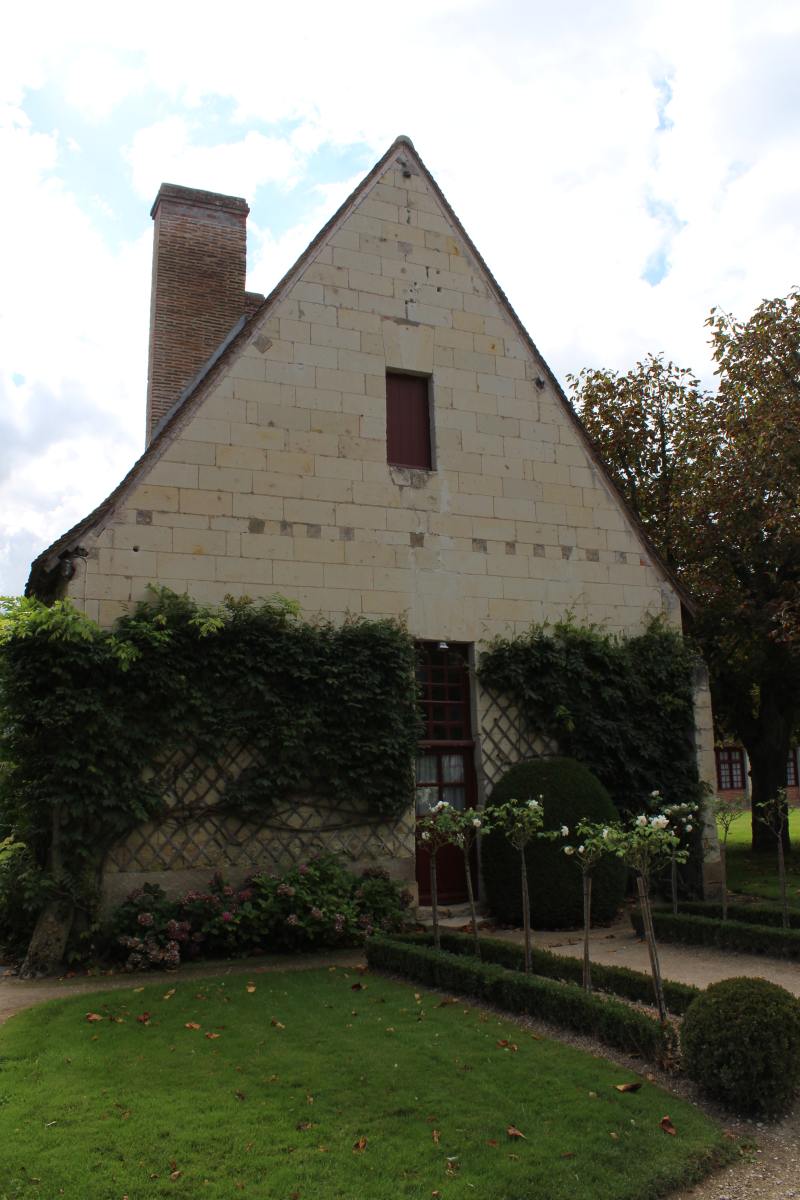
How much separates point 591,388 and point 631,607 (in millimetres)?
7980

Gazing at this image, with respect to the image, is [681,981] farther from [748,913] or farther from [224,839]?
[224,839]

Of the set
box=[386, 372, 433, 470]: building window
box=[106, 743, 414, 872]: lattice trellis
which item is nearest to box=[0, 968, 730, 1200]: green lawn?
box=[106, 743, 414, 872]: lattice trellis

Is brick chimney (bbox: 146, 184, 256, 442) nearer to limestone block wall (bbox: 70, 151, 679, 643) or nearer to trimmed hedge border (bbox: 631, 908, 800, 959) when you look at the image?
limestone block wall (bbox: 70, 151, 679, 643)

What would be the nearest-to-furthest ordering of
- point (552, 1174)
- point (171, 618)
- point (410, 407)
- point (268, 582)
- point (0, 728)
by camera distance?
1. point (552, 1174)
2. point (0, 728)
3. point (171, 618)
4. point (268, 582)
5. point (410, 407)

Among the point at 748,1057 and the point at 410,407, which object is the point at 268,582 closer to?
the point at 410,407

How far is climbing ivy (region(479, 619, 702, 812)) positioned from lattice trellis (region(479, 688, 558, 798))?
11 centimetres

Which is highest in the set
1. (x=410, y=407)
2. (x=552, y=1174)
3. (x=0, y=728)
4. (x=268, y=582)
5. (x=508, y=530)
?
(x=410, y=407)

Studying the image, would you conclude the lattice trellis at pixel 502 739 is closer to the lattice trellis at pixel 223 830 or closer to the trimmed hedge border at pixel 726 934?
the lattice trellis at pixel 223 830

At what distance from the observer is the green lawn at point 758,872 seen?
12.6 meters

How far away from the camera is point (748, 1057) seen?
479cm

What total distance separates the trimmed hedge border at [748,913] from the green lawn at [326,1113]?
4081mm

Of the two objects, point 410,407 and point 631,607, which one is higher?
point 410,407

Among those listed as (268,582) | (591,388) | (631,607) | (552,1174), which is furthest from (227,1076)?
(591,388)

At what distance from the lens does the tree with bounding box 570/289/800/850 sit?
14711 mm
